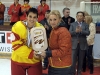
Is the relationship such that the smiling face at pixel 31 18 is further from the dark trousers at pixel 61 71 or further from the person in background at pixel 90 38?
the person in background at pixel 90 38

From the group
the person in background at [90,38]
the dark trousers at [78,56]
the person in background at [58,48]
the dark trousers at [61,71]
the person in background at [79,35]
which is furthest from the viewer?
the person in background at [90,38]

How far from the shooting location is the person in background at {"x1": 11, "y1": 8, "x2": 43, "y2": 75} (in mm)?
2893

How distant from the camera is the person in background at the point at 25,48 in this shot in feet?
9.49

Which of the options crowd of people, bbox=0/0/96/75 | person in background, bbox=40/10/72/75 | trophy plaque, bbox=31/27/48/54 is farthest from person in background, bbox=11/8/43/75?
person in background, bbox=40/10/72/75

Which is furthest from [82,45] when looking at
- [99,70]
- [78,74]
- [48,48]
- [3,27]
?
[3,27]

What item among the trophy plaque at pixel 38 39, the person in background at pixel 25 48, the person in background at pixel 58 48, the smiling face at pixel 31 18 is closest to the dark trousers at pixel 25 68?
the person in background at pixel 25 48

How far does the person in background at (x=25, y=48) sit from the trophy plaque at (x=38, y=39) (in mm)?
107

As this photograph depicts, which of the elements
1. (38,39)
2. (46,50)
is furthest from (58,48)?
(38,39)

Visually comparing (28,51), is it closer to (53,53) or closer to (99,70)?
(53,53)

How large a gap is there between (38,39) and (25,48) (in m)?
0.25

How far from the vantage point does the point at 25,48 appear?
2.91 m

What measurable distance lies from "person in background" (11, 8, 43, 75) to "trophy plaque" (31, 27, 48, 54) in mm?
107

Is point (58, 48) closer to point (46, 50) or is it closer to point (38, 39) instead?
point (46, 50)

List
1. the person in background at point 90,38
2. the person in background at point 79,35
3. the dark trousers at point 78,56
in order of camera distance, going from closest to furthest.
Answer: the person in background at point 79,35 < the dark trousers at point 78,56 < the person in background at point 90,38
